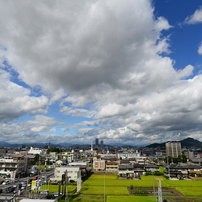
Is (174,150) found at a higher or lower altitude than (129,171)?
higher

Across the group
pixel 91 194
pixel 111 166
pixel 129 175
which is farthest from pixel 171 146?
pixel 91 194

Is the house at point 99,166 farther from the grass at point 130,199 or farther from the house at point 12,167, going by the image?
the grass at point 130,199

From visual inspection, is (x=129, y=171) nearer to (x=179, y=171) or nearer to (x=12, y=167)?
(x=179, y=171)

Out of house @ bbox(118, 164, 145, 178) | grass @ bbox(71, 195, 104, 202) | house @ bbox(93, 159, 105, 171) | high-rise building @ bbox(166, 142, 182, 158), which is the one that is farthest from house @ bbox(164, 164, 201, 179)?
high-rise building @ bbox(166, 142, 182, 158)

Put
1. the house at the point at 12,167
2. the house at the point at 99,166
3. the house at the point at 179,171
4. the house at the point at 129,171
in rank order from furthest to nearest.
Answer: the house at the point at 99,166 → the house at the point at 129,171 → the house at the point at 179,171 → the house at the point at 12,167

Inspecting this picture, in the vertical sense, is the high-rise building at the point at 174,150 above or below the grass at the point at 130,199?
above

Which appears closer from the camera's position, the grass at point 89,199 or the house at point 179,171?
the grass at point 89,199

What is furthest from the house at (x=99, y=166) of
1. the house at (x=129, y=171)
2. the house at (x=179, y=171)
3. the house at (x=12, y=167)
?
the house at (x=12, y=167)

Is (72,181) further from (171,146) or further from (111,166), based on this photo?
(171,146)

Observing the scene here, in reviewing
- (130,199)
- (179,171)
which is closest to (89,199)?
(130,199)

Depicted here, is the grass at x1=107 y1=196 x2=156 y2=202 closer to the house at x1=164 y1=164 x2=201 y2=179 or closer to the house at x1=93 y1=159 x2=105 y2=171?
the house at x1=164 y1=164 x2=201 y2=179

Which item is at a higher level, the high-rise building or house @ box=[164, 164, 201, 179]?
the high-rise building

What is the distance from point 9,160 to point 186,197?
4822 cm

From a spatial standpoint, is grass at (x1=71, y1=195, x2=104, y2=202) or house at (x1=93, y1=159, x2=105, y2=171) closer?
grass at (x1=71, y1=195, x2=104, y2=202)
